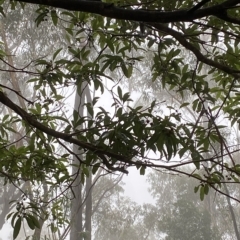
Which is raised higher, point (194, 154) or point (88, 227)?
point (88, 227)

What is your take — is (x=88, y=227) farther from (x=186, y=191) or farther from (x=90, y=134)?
(x=90, y=134)

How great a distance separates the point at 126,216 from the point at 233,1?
274 inches

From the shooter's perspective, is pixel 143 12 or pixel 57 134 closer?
pixel 143 12

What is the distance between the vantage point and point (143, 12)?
23.4 inches

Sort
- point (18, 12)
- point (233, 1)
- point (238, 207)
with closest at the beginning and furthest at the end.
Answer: point (233, 1) < point (18, 12) < point (238, 207)

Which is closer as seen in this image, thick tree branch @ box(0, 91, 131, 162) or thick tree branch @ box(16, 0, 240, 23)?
thick tree branch @ box(16, 0, 240, 23)

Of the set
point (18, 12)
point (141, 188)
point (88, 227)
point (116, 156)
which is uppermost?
point (18, 12)

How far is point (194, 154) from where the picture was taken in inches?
40.0

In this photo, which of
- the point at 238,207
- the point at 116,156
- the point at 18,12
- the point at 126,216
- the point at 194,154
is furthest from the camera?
the point at 238,207

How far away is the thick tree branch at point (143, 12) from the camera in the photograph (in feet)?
1.82

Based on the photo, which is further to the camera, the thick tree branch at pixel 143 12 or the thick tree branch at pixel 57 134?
the thick tree branch at pixel 57 134

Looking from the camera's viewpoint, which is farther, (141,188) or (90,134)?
(141,188)

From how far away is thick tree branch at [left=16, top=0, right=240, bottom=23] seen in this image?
1.82 feet

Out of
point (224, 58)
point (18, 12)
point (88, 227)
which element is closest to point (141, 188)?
point (88, 227)
